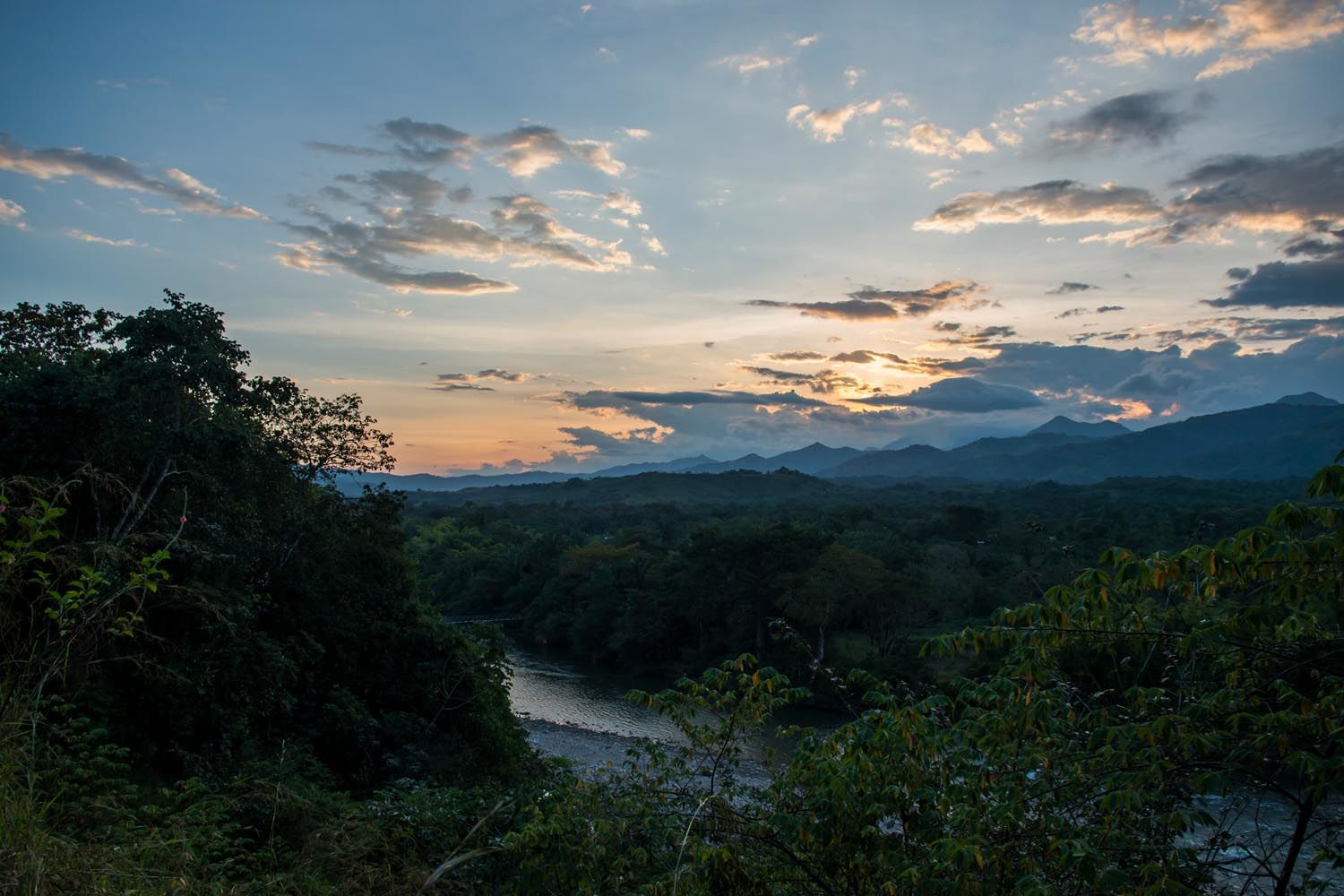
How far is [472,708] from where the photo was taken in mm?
18312

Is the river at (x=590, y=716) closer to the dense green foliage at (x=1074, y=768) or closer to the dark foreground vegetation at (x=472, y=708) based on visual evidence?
the dark foreground vegetation at (x=472, y=708)

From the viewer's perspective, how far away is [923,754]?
483 centimetres

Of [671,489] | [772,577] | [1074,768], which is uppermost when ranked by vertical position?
[1074,768]

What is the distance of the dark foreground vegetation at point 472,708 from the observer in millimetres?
3615

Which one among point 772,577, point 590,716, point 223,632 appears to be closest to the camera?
point 223,632

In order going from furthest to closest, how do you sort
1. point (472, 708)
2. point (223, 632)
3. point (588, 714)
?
1. point (588, 714)
2. point (472, 708)
3. point (223, 632)

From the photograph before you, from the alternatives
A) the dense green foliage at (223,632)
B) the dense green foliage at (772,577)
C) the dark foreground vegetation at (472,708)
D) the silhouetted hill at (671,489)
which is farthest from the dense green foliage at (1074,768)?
the silhouetted hill at (671,489)

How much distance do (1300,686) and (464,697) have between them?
17.2 meters

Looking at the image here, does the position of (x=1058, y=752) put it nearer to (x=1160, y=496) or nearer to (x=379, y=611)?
(x=379, y=611)

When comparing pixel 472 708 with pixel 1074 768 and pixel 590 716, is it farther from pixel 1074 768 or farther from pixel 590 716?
pixel 1074 768

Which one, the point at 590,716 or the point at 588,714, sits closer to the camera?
the point at 590,716

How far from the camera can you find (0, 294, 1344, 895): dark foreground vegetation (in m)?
3.62

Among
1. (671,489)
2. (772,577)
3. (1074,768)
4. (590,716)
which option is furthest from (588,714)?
(671,489)

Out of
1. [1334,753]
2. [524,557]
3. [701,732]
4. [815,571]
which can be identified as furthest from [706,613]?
[1334,753]
